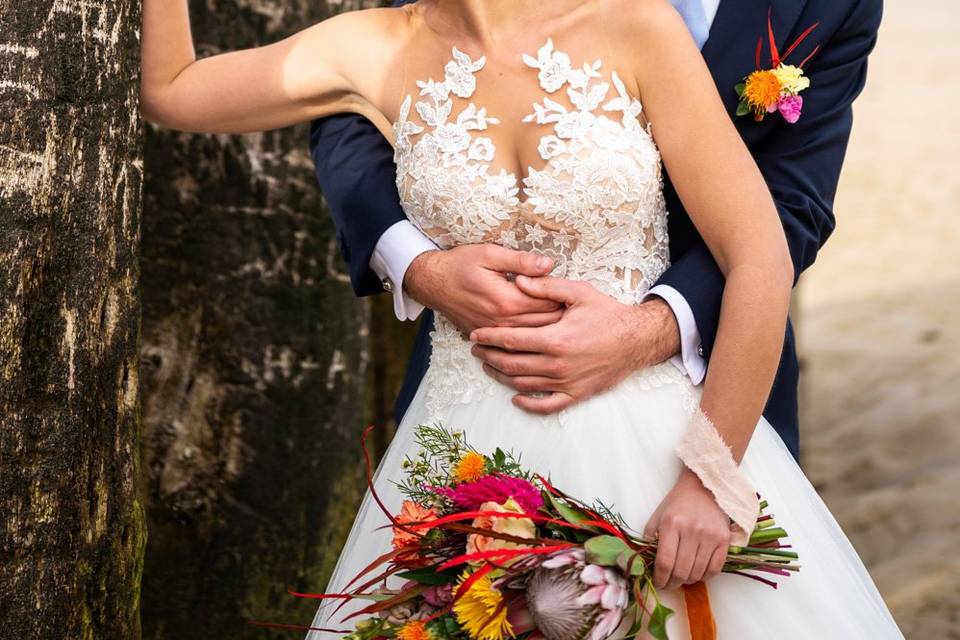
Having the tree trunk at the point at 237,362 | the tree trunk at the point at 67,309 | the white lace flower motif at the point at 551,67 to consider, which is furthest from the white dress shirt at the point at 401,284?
the tree trunk at the point at 237,362

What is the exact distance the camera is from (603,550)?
1952 mm

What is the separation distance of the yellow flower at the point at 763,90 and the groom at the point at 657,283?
0.07m

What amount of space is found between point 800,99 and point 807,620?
1.06m

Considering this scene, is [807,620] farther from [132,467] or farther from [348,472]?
[348,472]

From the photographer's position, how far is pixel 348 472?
13.2ft

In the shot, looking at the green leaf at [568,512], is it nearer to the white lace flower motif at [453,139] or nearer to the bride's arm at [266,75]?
the white lace flower motif at [453,139]

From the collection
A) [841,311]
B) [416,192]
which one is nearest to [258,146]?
[416,192]

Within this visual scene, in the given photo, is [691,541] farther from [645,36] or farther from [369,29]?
[369,29]

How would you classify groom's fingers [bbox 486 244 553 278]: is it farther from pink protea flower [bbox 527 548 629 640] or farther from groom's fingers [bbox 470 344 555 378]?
pink protea flower [bbox 527 548 629 640]

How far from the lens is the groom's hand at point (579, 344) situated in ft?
7.72

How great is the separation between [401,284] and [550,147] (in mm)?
509

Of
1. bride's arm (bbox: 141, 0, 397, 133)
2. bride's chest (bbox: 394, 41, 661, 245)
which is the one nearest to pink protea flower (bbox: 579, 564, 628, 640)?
bride's chest (bbox: 394, 41, 661, 245)

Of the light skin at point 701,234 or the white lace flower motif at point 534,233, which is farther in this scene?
the white lace flower motif at point 534,233

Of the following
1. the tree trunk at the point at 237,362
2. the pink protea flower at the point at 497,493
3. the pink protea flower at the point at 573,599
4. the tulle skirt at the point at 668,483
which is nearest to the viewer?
the pink protea flower at the point at 573,599
